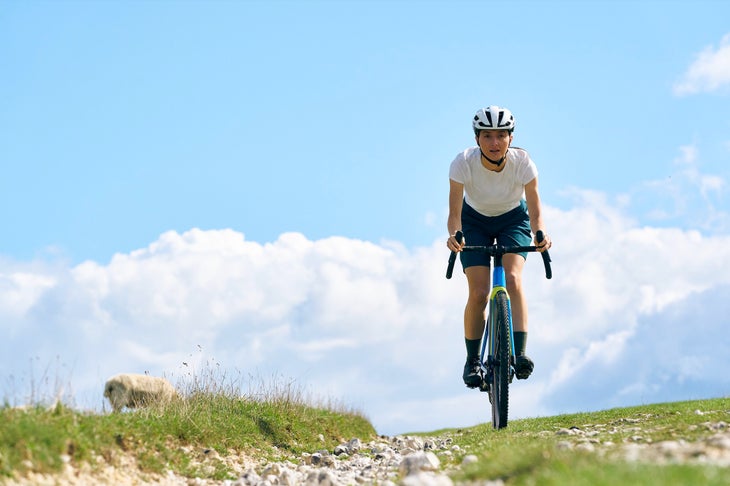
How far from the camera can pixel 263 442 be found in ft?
37.6

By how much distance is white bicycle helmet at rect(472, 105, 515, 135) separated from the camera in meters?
9.68

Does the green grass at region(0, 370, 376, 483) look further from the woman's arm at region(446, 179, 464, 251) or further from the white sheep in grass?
the woman's arm at region(446, 179, 464, 251)

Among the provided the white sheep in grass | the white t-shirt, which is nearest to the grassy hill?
the white sheep in grass

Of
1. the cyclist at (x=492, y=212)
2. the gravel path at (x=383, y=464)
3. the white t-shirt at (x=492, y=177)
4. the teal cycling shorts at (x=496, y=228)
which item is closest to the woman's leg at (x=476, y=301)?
the cyclist at (x=492, y=212)

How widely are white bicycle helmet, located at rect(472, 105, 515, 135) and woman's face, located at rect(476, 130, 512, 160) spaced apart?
0.27ft

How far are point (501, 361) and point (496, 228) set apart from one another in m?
1.81

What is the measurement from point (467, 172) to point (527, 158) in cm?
80

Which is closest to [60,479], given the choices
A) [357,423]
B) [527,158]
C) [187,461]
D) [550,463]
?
[187,461]

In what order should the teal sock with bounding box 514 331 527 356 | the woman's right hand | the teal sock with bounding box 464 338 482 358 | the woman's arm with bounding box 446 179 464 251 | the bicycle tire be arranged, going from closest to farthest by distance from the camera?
the woman's right hand < the bicycle tire < the teal sock with bounding box 514 331 527 356 < the woman's arm with bounding box 446 179 464 251 < the teal sock with bounding box 464 338 482 358

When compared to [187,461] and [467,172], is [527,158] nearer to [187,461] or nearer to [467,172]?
[467,172]

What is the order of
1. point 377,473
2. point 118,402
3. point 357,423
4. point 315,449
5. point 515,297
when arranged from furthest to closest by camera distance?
point 357,423, point 118,402, point 315,449, point 515,297, point 377,473

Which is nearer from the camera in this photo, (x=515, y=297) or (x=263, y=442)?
(x=515, y=297)

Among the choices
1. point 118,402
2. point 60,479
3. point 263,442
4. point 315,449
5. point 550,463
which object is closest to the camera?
point 550,463

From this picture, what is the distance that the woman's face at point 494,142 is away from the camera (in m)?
9.78
